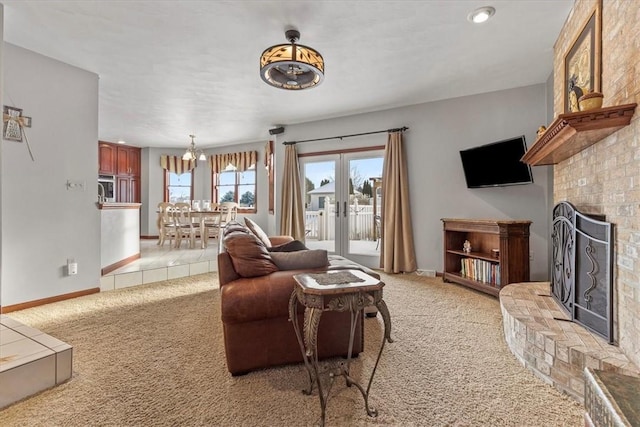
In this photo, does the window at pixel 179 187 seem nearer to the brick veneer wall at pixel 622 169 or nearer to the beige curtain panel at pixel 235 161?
the beige curtain panel at pixel 235 161

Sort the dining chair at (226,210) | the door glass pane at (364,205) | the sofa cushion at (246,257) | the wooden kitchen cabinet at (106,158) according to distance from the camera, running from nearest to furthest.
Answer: the sofa cushion at (246,257), the door glass pane at (364,205), the dining chair at (226,210), the wooden kitchen cabinet at (106,158)

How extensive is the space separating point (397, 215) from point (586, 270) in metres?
2.61

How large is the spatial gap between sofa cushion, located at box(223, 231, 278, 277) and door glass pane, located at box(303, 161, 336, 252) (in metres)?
3.31

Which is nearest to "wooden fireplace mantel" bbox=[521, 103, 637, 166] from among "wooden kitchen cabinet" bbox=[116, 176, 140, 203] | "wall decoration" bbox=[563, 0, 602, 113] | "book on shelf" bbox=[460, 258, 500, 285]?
"wall decoration" bbox=[563, 0, 602, 113]

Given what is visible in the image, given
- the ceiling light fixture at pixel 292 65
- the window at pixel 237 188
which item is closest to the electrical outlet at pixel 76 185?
the ceiling light fixture at pixel 292 65

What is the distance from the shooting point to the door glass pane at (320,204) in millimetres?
5203

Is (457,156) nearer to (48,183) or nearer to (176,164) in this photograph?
(48,183)

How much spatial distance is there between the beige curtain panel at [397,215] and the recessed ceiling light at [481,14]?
2044 millimetres

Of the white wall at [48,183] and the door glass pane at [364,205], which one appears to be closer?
the white wall at [48,183]

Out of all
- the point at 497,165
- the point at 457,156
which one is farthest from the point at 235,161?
the point at 497,165

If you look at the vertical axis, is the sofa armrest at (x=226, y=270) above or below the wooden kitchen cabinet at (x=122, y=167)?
below

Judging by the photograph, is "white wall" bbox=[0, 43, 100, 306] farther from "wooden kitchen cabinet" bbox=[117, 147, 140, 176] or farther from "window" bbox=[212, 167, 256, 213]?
"wooden kitchen cabinet" bbox=[117, 147, 140, 176]

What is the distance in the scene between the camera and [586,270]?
1957 millimetres

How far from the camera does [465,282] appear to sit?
3725 mm
